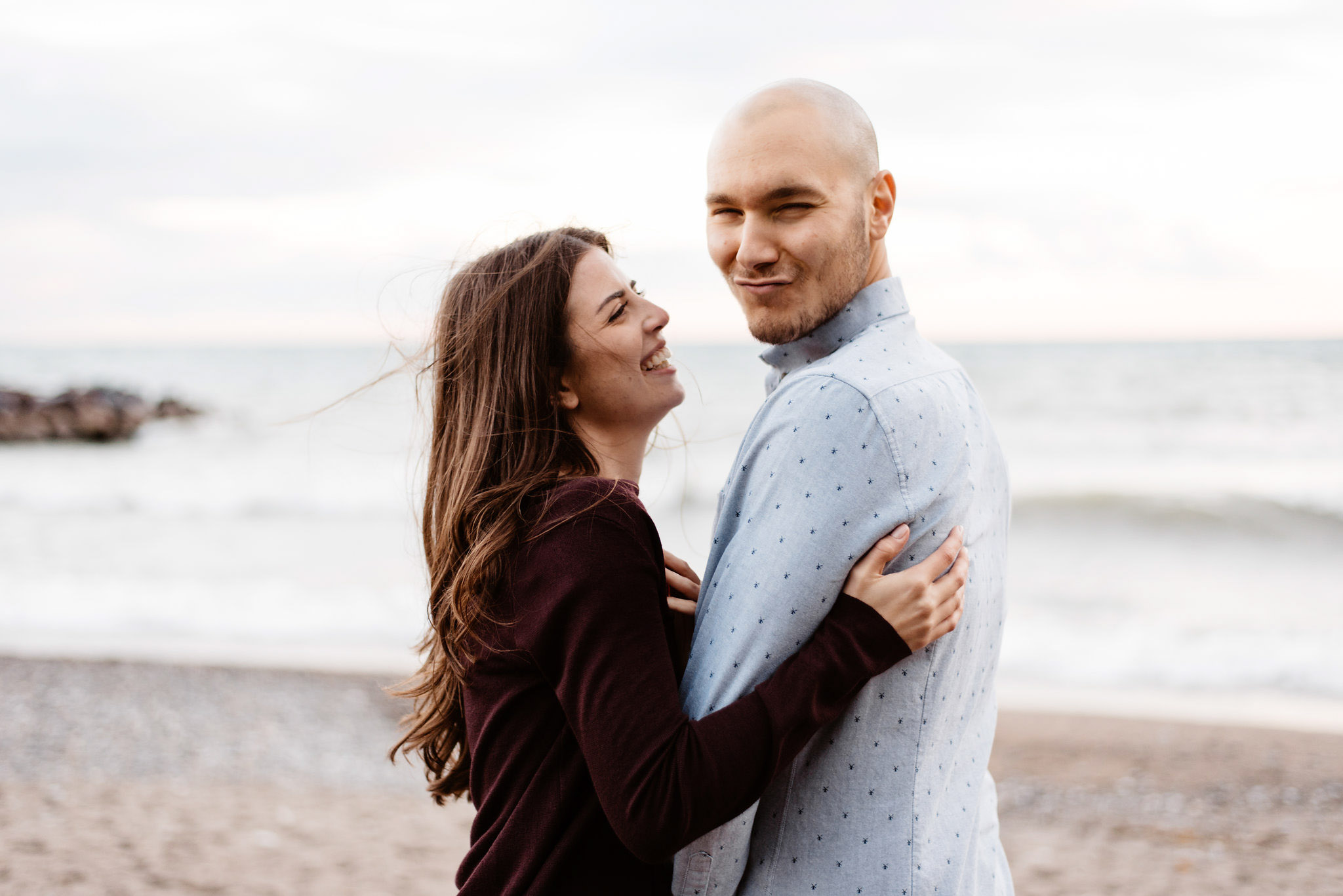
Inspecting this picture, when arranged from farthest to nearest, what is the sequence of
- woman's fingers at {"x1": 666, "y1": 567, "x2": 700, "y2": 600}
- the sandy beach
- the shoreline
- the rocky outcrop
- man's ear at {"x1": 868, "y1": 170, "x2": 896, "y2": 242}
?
the rocky outcrop, the shoreline, the sandy beach, woman's fingers at {"x1": 666, "y1": 567, "x2": 700, "y2": 600}, man's ear at {"x1": 868, "y1": 170, "x2": 896, "y2": 242}

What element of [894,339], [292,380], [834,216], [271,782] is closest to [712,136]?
[834,216]

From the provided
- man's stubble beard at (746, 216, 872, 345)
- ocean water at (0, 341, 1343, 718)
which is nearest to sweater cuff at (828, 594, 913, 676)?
man's stubble beard at (746, 216, 872, 345)

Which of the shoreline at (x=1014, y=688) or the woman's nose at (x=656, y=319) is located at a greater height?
the woman's nose at (x=656, y=319)

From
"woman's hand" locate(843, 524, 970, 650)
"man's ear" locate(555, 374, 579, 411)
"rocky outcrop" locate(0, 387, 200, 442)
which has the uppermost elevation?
"man's ear" locate(555, 374, 579, 411)

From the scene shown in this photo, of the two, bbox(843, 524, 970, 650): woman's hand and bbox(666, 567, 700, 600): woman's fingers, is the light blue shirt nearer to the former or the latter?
bbox(843, 524, 970, 650): woman's hand

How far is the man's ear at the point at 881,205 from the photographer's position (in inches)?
69.7

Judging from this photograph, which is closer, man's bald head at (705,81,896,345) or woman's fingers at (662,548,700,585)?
man's bald head at (705,81,896,345)

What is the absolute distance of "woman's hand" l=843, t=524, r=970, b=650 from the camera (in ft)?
4.61

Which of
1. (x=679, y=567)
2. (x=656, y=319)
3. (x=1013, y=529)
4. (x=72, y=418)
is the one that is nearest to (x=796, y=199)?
(x=656, y=319)

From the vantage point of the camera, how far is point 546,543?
155 centimetres

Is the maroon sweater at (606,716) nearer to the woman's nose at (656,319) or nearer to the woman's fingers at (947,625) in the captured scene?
the woman's fingers at (947,625)

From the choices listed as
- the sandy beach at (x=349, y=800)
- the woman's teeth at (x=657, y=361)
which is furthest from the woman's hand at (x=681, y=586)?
the sandy beach at (x=349, y=800)

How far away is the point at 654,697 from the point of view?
142 cm

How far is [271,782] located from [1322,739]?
21.9 ft
